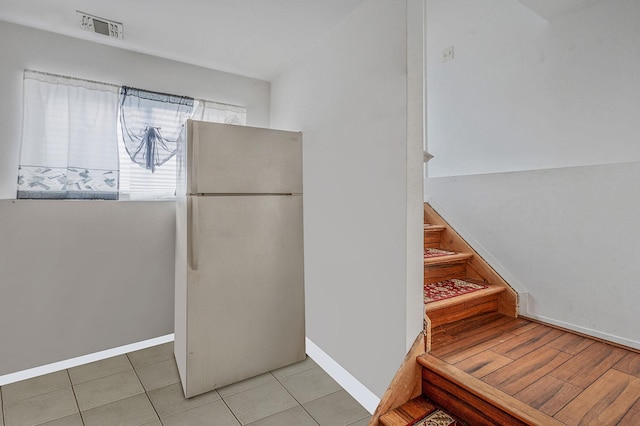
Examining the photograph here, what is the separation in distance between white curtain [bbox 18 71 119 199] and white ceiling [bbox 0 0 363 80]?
0.41 meters

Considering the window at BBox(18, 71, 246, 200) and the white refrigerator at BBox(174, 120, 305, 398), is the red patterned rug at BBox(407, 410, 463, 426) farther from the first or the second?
the window at BBox(18, 71, 246, 200)

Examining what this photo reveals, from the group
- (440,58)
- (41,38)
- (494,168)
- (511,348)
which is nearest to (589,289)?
(511,348)

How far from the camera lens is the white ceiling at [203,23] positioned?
211 cm

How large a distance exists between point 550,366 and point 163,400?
7.59 feet

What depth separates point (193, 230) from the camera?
7.03ft

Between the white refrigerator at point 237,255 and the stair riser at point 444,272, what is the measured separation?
1011 millimetres

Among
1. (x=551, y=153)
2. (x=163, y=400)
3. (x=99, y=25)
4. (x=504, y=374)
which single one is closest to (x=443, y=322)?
(x=504, y=374)

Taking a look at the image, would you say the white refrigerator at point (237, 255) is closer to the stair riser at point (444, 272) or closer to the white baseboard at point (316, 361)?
the white baseboard at point (316, 361)

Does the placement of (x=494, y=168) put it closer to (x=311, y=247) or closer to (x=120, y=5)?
(x=311, y=247)

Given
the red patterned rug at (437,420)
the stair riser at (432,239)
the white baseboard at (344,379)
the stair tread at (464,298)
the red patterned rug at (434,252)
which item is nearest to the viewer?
the red patterned rug at (437,420)

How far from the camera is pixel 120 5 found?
6.94 feet

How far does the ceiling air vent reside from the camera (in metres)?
2.23

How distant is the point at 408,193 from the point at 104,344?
8.63ft

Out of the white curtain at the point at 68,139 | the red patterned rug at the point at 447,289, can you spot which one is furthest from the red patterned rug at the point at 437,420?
the white curtain at the point at 68,139
